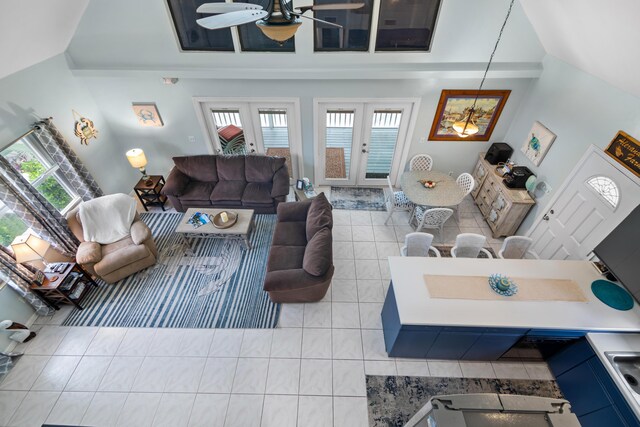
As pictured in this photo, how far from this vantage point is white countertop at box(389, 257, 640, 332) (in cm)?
289

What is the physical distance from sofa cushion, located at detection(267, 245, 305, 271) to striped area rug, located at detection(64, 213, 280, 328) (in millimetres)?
555

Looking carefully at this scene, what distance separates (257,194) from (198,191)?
1194 mm

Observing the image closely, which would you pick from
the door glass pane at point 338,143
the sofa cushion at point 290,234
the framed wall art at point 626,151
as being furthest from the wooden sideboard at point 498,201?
the sofa cushion at point 290,234

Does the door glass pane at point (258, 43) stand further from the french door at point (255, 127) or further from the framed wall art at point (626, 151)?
the framed wall art at point (626, 151)

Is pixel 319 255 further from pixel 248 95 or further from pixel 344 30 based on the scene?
pixel 344 30

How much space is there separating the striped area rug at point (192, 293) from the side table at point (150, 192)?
1.04 metres

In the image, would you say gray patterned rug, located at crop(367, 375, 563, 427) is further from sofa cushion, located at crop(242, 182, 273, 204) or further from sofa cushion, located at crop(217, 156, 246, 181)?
sofa cushion, located at crop(217, 156, 246, 181)

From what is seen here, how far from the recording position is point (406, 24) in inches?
175

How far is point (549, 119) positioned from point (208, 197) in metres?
5.99

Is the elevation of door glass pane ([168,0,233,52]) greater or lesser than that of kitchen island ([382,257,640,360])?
greater

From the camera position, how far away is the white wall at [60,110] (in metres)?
3.90

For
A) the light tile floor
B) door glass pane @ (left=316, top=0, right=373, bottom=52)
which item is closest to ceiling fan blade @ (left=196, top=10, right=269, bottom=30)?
door glass pane @ (left=316, top=0, right=373, bottom=52)

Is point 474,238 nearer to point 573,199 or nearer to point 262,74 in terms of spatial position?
point 573,199

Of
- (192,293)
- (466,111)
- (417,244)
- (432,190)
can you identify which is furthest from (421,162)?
(192,293)
